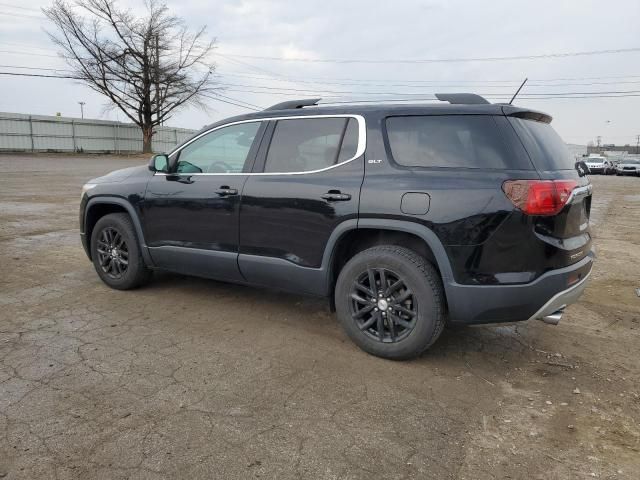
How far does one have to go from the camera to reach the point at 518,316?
3.28 metres

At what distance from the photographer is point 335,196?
3.71 m

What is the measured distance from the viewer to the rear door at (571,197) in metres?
3.21

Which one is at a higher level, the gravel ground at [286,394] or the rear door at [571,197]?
the rear door at [571,197]

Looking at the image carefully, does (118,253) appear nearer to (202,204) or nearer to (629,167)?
(202,204)

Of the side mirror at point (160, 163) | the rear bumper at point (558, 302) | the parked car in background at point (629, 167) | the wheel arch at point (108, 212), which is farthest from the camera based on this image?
the parked car in background at point (629, 167)

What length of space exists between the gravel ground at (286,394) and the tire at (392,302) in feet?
0.52

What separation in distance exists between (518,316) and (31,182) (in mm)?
17993

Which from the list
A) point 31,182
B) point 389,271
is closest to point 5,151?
point 31,182

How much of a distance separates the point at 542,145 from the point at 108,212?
169 inches

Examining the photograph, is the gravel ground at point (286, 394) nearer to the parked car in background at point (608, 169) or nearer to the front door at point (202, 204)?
the front door at point (202, 204)

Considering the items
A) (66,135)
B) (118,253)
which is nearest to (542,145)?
(118,253)

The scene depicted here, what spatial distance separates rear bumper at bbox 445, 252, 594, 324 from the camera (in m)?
3.21

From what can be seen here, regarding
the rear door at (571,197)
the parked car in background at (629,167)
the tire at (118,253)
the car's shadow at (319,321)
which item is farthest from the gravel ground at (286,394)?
the parked car in background at (629,167)

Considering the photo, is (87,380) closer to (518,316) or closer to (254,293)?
(254,293)
